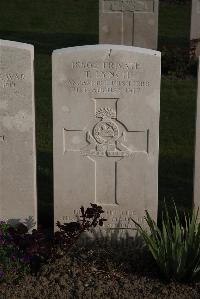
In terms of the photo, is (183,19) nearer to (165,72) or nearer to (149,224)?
(165,72)

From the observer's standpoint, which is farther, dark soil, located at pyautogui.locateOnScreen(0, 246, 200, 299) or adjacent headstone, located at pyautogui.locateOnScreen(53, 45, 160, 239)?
adjacent headstone, located at pyautogui.locateOnScreen(53, 45, 160, 239)

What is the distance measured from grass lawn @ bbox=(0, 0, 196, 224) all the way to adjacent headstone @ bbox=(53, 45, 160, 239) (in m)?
0.86

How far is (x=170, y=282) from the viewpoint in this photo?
15.9 ft

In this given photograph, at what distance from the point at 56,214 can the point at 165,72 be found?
693cm

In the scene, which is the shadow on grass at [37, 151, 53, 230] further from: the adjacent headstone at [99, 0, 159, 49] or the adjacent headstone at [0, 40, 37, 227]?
the adjacent headstone at [99, 0, 159, 49]

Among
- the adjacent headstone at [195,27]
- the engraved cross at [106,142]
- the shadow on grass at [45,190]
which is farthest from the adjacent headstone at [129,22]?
the engraved cross at [106,142]

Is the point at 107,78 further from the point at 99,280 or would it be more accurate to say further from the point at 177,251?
the point at 99,280

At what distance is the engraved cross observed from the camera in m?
5.11

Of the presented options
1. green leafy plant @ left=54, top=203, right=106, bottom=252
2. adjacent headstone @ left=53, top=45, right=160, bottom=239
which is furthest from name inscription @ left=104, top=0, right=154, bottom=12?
green leafy plant @ left=54, top=203, right=106, bottom=252

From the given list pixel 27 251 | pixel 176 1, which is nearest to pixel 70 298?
pixel 27 251

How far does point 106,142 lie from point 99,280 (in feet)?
3.67

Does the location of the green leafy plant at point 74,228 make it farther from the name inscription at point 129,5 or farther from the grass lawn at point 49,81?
the name inscription at point 129,5

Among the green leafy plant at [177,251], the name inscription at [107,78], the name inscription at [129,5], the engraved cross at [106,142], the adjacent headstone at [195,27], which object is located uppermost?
the name inscription at [129,5]

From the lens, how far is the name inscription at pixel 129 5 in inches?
484
